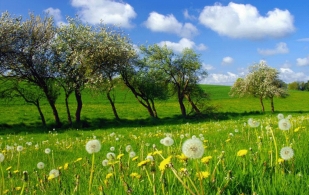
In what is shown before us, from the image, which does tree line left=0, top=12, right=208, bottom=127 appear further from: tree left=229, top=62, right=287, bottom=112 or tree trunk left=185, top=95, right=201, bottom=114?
tree left=229, top=62, right=287, bottom=112

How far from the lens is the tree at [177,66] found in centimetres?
4166

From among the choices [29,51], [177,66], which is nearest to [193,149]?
[29,51]

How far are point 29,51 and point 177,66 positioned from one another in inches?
→ 764

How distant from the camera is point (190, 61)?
41781mm

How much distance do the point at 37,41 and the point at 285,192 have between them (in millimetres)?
31399

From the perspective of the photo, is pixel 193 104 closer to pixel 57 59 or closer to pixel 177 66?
pixel 177 66

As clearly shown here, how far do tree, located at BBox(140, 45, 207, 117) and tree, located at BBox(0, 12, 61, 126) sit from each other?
14392 millimetres

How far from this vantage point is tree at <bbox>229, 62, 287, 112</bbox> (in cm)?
5625

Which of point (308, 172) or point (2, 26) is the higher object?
point (2, 26)

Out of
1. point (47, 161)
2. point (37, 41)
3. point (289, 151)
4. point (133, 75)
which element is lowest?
point (47, 161)

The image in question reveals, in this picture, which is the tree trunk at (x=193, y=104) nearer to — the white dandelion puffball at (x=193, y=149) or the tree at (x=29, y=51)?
the tree at (x=29, y=51)

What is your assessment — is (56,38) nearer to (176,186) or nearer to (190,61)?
(190,61)

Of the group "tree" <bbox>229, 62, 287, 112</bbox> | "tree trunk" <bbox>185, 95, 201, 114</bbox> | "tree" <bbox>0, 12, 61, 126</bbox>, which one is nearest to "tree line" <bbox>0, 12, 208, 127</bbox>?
"tree" <bbox>0, 12, 61, 126</bbox>

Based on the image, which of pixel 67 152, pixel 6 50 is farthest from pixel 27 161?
pixel 6 50
